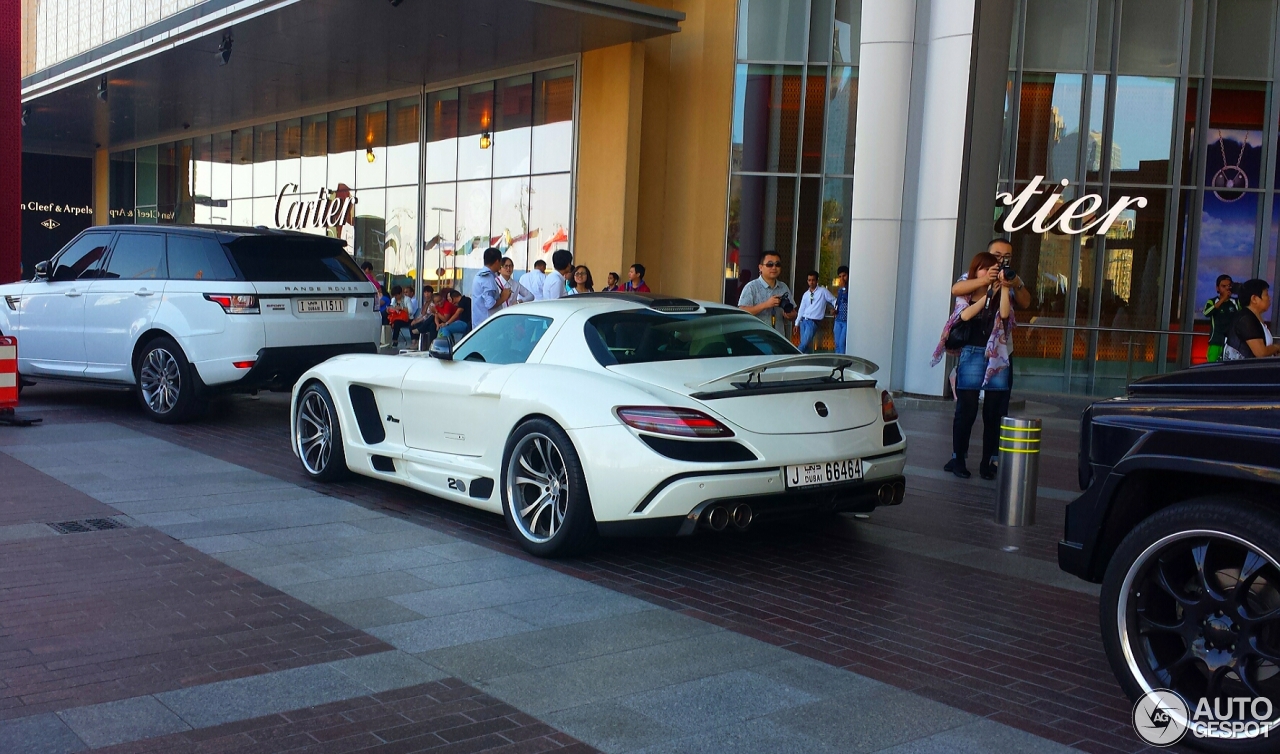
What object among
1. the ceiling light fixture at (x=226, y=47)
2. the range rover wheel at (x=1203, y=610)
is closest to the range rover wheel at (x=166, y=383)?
the range rover wheel at (x=1203, y=610)

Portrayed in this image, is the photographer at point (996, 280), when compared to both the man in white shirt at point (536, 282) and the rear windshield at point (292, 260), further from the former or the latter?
the man in white shirt at point (536, 282)

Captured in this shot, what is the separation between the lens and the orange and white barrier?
34.4 feet

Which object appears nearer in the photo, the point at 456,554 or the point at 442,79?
the point at 456,554

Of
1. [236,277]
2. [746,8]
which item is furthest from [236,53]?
[236,277]

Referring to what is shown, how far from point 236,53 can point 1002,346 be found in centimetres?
1721

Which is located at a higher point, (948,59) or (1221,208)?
(948,59)

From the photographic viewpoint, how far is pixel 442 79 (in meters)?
23.6

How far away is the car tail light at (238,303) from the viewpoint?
1025 centimetres

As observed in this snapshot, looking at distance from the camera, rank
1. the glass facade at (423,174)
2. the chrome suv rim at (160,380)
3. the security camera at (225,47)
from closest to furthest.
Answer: the chrome suv rim at (160,380) < the security camera at (225,47) < the glass facade at (423,174)

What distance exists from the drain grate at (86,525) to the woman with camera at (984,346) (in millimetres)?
6053

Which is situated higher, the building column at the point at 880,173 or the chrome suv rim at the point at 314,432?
the building column at the point at 880,173

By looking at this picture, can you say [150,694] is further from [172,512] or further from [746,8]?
[746,8]

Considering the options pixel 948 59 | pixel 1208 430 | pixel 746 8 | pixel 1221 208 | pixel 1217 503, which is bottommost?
pixel 1217 503

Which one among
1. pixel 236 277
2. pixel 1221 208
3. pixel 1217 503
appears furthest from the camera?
pixel 1221 208
